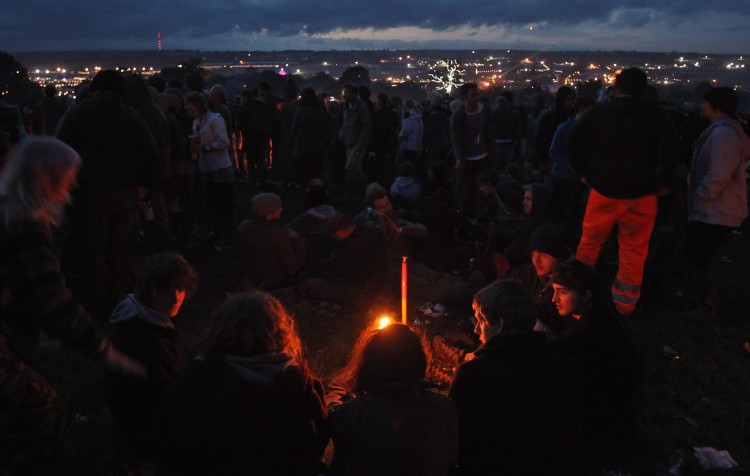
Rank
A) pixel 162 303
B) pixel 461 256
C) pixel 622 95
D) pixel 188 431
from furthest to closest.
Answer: pixel 461 256
pixel 622 95
pixel 162 303
pixel 188 431

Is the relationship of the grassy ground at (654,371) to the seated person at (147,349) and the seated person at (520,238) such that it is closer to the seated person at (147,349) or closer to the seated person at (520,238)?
the seated person at (147,349)

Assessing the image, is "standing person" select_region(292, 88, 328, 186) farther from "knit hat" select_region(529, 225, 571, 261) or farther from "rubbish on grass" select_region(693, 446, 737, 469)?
"rubbish on grass" select_region(693, 446, 737, 469)

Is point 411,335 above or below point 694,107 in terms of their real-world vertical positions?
below

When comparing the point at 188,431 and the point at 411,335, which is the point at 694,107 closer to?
the point at 411,335

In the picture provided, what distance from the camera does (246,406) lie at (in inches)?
83.5

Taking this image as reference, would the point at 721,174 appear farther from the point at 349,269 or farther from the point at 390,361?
the point at 390,361

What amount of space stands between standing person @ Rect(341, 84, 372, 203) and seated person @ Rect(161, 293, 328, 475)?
7614 mm

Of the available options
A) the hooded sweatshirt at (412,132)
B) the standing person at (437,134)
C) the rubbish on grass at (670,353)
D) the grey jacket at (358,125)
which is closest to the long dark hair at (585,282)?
the rubbish on grass at (670,353)

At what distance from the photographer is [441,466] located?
222 cm

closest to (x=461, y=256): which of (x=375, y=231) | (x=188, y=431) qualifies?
(x=375, y=231)

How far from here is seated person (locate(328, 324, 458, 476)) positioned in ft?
7.06

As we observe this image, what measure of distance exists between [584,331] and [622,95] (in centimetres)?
260

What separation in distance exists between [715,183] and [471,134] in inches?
147

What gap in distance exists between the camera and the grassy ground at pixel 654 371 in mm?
3615
